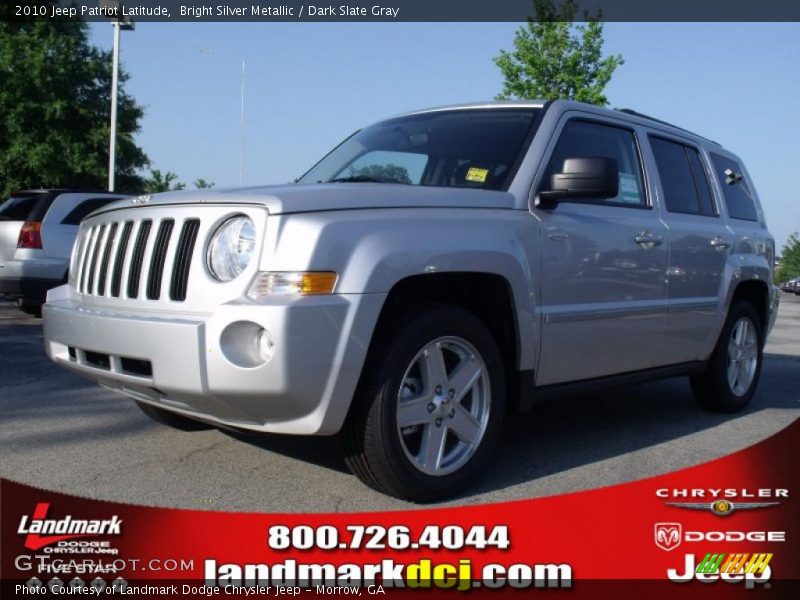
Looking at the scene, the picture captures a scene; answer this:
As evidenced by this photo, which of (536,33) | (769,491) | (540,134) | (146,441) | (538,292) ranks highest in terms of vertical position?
(536,33)

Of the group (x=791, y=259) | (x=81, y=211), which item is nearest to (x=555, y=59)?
(x=81, y=211)

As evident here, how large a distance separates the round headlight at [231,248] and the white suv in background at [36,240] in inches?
274

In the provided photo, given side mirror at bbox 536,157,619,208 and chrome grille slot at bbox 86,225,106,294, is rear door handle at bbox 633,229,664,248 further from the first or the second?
chrome grille slot at bbox 86,225,106,294

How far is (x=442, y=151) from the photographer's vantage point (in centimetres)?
436

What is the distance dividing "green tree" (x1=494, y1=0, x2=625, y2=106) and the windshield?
1859 cm

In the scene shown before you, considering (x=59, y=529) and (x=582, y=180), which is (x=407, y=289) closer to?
(x=582, y=180)

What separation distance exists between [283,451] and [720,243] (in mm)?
3123

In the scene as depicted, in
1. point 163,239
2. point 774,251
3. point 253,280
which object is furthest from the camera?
point 774,251

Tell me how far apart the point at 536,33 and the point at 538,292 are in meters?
21.0

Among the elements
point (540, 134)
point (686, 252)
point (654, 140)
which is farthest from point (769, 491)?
point (654, 140)

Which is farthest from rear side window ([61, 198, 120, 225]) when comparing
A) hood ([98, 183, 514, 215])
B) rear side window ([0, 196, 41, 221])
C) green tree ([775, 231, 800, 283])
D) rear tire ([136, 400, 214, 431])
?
green tree ([775, 231, 800, 283])

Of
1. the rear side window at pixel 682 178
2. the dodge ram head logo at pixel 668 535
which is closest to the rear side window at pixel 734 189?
the rear side window at pixel 682 178

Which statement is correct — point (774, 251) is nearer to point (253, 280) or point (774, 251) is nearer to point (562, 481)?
point (562, 481)

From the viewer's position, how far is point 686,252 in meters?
5.01
